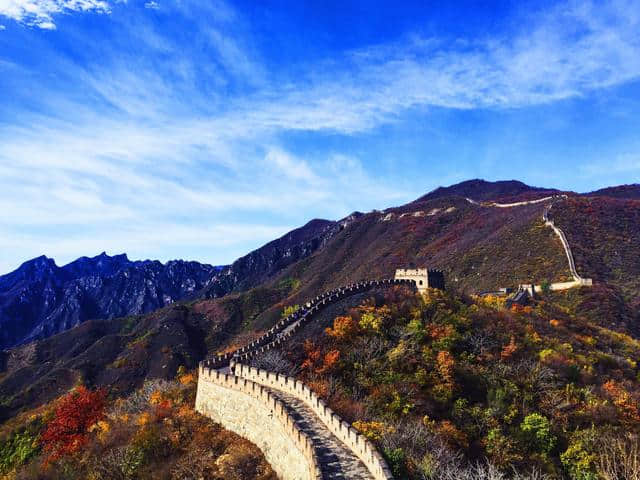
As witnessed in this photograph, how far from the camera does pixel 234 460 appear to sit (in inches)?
979

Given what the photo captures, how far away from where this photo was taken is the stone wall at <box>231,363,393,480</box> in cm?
1777

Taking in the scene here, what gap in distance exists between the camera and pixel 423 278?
58000 millimetres

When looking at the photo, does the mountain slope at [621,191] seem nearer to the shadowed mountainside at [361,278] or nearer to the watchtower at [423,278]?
the shadowed mountainside at [361,278]

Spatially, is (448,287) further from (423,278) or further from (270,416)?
(270,416)

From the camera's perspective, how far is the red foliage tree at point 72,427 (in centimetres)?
3856

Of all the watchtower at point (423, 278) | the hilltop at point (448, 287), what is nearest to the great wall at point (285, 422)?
the hilltop at point (448, 287)

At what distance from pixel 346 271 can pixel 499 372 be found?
9107cm

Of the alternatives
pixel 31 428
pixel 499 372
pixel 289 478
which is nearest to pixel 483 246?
pixel 499 372

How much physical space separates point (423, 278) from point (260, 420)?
35.7m

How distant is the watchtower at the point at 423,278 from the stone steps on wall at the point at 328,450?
34.6 meters

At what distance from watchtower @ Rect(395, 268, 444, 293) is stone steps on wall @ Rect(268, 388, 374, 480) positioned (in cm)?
3461

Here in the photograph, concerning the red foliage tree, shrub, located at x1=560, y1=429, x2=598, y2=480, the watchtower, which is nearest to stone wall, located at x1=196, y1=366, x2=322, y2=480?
the red foliage tree

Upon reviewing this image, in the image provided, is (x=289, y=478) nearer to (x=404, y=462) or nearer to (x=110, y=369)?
(x=404, y=462)

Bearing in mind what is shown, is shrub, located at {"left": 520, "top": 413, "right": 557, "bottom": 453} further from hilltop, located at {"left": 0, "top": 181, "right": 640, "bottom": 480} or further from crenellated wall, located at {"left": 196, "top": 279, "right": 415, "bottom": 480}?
crenellated wall, located at {"left": 196, "top": 279, "right": 415, "bottom": 480}
